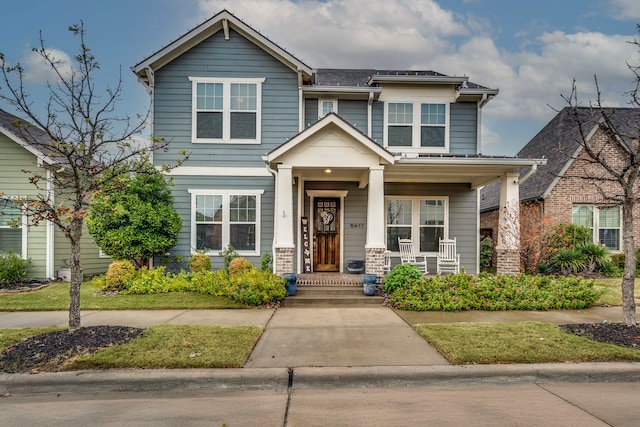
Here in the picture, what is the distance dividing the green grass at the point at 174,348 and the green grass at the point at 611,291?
26.2 ft

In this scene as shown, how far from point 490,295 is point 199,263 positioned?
24.5 feet

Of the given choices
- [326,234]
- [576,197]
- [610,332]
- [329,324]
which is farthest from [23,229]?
[576,197]

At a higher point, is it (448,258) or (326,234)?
(326,234)

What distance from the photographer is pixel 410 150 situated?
467 inches

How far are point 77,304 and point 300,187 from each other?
688cm

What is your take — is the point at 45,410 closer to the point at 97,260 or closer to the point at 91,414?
the point at 91,414

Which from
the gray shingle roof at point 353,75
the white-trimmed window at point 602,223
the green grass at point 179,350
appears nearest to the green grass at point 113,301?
the green grass at point 179,350

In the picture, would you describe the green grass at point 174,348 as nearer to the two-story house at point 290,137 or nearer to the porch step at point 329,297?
the porch step at point 329,297

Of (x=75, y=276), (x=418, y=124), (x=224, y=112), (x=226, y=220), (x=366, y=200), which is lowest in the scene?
(x=75, y=276)

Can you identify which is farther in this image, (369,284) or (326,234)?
(326,234)

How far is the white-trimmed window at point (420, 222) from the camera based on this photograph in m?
12.2

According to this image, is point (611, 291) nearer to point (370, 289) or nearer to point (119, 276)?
point (370, 289)

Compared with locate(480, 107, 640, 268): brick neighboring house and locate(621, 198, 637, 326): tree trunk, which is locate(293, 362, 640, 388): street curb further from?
locate(480, 107, 640, 268): brick neighboring house

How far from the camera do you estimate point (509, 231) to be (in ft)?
33.2
